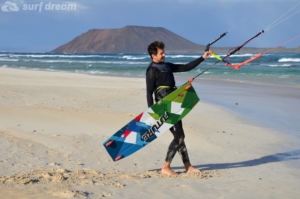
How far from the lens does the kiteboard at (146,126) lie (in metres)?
5.00

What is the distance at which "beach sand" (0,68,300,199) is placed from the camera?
430cm

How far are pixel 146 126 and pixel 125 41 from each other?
167m

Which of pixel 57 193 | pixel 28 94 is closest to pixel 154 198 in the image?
pixel 57 193

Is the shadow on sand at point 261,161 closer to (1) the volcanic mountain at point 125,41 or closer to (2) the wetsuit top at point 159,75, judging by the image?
(2) the wetsuit top at point 159,75

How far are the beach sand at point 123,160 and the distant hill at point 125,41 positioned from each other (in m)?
149

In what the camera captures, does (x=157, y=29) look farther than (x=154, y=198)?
Yes

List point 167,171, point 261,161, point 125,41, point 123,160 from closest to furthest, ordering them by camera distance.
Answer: point 167,171 < point 123,160 < point 261,161 < point 125,41

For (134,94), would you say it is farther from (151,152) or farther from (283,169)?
(283,169)

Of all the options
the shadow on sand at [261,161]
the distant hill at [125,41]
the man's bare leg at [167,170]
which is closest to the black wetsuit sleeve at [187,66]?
the man's bare leg at [167,170]

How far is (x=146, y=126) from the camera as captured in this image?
5051 mm

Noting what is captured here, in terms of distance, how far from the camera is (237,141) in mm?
6938

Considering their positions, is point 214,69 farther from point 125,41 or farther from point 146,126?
point 125,41

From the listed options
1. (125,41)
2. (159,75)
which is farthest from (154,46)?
(125,41)

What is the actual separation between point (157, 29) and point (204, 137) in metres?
179
